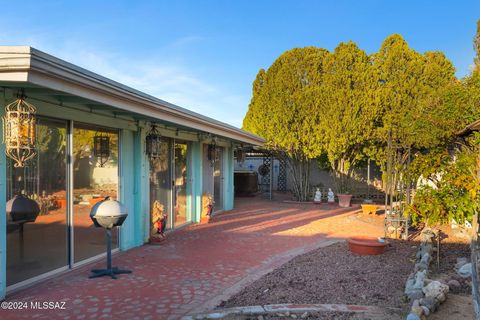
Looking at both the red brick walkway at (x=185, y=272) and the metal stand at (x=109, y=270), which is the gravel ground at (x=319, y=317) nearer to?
the red brick walkway at (x=185, y=272)

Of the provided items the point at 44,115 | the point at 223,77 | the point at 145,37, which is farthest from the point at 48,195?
the point at 223,77

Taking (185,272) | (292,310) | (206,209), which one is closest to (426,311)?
(292,310)

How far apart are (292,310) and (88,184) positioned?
146 inches

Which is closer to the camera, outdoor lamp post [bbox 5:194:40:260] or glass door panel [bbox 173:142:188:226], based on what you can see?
outdoor lamp post [bbox 5:194:40:260]

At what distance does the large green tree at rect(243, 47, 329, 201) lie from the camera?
543 inches

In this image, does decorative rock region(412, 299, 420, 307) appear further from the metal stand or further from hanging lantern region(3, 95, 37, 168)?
hanging lantern region(3, 95, 37, 168)

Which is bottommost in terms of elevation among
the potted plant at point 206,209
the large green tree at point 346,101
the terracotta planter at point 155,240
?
the terracotta planter at point 155,240

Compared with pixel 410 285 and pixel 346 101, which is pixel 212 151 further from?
pixel 410 285

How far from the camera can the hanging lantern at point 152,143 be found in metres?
7.03

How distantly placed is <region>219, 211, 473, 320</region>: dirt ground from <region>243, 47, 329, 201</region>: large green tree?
7.76 m

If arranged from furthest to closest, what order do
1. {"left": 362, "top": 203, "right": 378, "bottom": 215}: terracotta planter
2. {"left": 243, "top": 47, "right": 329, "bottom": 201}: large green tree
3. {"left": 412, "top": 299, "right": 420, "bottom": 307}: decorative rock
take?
{"left": 243, "top": 47, "right": 329, "bottom": 201}: large green tree < {"left": 362, "top": 203, "right": 378, "bottom": 215}: terracotta planter < {"left": 412, "top": 299, "right": 420, "bottom": 307}: decorative rock

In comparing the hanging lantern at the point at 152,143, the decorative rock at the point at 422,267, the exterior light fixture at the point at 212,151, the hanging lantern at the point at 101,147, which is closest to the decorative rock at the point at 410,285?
the decorative rock at the point at 422,267

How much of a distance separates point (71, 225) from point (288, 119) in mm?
10140

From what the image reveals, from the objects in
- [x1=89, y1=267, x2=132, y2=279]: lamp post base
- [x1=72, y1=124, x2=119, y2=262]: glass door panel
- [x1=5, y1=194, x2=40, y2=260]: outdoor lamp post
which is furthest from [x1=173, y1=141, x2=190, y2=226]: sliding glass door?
[x1=5, y1=194, x2=40, y2=260]: outdoor lamp post
